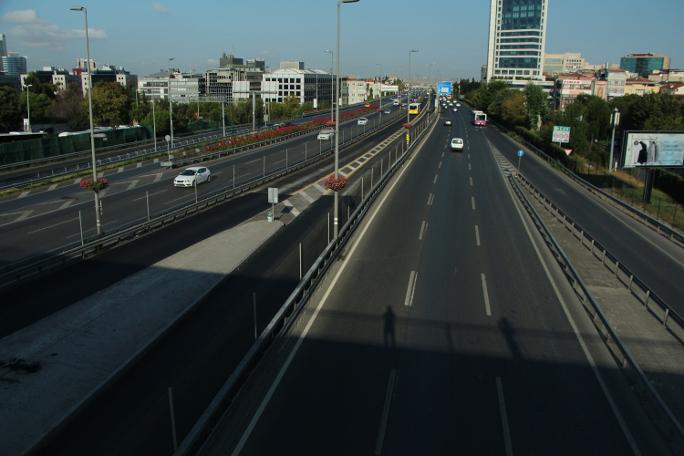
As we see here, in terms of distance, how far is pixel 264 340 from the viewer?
43.3 ft

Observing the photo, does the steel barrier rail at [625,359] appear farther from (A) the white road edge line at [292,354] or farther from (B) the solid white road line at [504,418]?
(A) the white road edge line at [292,354]

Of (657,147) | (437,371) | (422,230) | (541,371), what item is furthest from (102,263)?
(657,147)

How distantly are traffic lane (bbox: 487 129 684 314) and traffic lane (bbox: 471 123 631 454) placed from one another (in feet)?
13.7

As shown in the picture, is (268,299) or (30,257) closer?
(268,299)

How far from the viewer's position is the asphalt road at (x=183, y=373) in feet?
33.1

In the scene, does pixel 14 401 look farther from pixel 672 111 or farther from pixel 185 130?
pixel 672 111

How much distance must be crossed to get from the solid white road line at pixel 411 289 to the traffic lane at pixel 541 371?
250 centimetres

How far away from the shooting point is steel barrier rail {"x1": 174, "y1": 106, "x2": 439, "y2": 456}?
31.6 feet

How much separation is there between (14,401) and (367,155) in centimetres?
4824

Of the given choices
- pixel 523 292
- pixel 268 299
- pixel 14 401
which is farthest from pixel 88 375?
pixel 523 292

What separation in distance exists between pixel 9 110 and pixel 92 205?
5774cm

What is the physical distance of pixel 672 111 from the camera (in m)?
78.8

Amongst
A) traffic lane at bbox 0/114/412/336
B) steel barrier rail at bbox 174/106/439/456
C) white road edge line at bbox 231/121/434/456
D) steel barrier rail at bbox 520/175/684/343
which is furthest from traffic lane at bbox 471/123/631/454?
traffic lane at bbox 0/114/412/336

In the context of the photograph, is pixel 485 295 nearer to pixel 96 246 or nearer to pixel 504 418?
pixel 504 418
